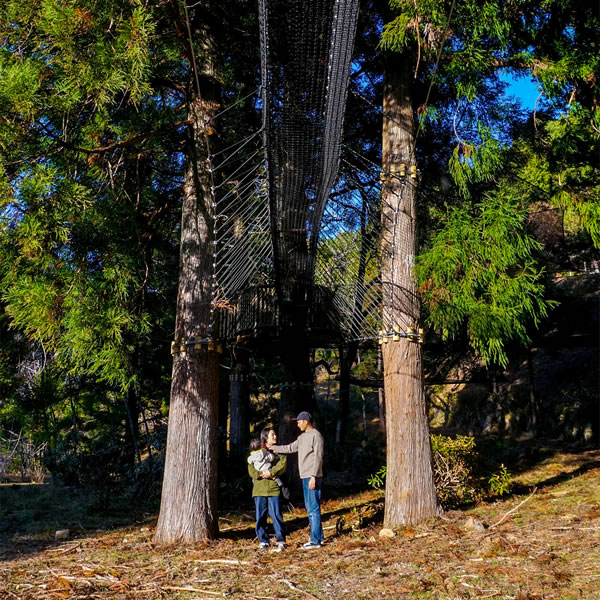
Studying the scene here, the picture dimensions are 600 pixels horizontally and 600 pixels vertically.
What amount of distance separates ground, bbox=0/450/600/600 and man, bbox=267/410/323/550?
0.16 meters

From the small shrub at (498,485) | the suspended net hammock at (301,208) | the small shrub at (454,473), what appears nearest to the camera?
the suspended net hammock at (301,208)

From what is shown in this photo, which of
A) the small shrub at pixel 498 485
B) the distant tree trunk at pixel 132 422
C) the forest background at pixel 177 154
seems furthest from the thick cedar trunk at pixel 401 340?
the distant tree trunk at pixel 132 422

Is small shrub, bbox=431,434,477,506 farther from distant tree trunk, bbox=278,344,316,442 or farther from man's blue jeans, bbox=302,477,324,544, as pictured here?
distant tree trunk, bbox=278,344,316,442

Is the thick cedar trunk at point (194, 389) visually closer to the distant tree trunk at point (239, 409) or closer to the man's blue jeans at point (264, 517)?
the man's blue jeans at point (264, 517)

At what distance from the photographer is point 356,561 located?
155 inches

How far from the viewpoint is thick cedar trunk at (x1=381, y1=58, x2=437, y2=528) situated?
488cm

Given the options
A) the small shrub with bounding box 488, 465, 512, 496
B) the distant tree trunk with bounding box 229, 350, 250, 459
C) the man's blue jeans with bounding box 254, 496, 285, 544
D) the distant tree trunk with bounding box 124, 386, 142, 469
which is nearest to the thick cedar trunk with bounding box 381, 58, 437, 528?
the man's blue jeans with bounding box 254, 496, 285, 544

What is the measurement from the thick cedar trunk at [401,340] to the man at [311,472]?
25.3 inches

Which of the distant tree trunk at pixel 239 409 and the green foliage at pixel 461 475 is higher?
the distant tree trunk at pixel 239 409

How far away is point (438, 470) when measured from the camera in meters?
5.75

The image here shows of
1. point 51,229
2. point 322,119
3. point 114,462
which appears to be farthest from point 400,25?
point 114,462

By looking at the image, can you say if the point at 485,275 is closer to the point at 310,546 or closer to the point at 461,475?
the point at 461,475

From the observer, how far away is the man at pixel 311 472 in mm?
4594

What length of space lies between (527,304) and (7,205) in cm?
418
